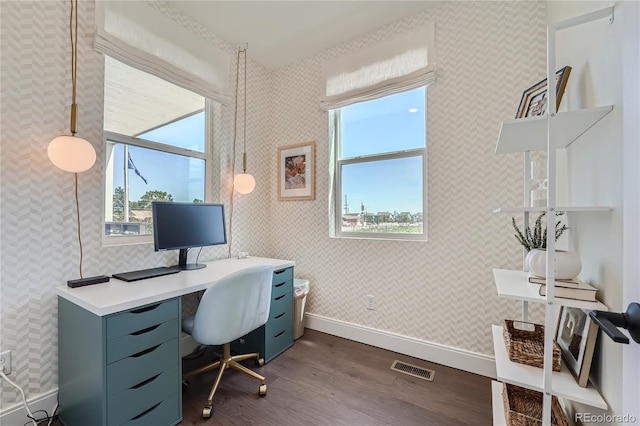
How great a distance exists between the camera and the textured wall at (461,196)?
1800 millimetres

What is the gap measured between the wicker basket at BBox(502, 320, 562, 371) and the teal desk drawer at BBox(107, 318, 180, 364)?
1.65 metres

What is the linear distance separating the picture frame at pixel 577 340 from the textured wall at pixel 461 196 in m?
0.62

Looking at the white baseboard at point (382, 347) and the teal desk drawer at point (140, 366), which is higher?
the teal desk drawer at point (140, 366)

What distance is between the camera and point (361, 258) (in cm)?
240

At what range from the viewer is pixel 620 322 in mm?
587

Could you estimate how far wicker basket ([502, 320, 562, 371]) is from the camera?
3.45 ft

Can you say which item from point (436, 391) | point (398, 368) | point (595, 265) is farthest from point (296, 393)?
point (595, 265)

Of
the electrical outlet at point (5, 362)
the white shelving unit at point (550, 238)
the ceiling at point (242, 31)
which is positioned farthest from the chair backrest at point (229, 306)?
the ceiling at point (242, 31)

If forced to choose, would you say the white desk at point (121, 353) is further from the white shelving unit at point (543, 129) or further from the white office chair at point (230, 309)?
the white shelving unit at point (543, 129)

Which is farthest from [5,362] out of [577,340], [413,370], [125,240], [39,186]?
[577,340]

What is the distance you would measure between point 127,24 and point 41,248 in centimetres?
152

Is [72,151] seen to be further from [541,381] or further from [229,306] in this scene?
[541,381]

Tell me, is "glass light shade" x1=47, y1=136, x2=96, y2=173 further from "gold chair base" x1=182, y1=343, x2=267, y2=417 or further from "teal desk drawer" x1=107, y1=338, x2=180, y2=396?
"gold chair base" x1=182, y1=343, x2=267, y2=417

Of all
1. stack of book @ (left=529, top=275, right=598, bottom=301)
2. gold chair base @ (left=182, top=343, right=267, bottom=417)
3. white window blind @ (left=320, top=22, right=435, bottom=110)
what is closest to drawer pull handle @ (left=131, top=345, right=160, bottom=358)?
gold chair base @ (left=182, top=343, right=267, bottom=417)
